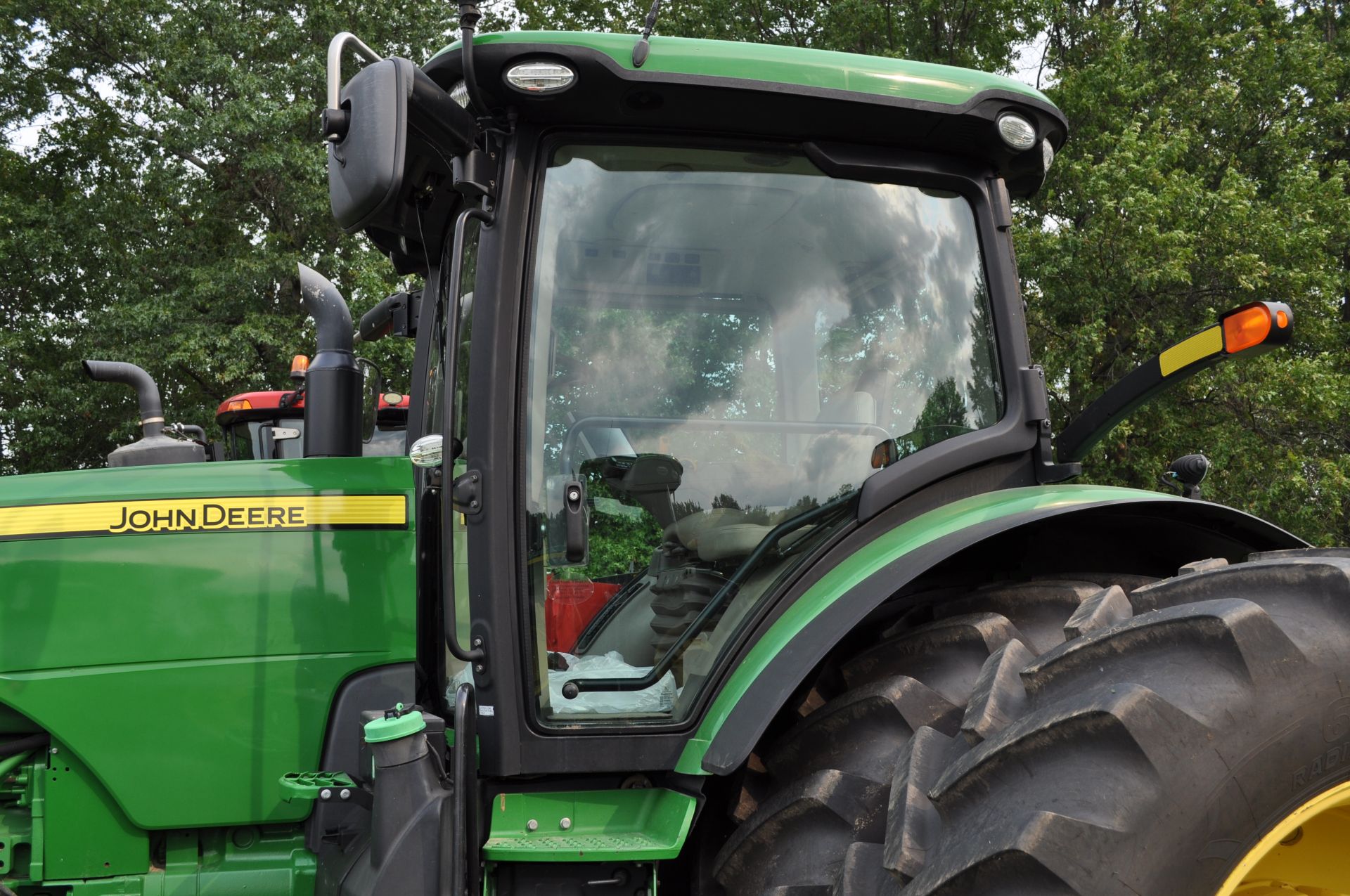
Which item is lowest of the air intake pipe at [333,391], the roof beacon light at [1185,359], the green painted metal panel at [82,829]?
the green painted metal panel at [82,829]

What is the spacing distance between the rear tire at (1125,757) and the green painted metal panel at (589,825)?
0.95 feet

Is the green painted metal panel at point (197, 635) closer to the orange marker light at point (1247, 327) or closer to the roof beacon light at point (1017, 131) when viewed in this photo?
the roof beacon light at point (1017, 131)

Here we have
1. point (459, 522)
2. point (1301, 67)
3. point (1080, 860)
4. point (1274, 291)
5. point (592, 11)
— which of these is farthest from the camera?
point (592, 11)

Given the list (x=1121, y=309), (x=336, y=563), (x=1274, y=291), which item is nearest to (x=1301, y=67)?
(x=1274, y=291)

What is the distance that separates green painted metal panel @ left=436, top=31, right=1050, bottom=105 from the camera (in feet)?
6.88

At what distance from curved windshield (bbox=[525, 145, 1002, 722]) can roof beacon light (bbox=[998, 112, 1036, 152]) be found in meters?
0.34

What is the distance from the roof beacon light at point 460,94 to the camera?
85.4 inches

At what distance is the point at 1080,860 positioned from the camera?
1.48m

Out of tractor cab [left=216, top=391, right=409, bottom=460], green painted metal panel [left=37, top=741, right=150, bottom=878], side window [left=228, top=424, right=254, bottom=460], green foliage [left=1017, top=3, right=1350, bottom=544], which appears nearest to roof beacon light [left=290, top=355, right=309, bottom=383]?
tractor cab [left=216, top=391, right=409, bottom=460]

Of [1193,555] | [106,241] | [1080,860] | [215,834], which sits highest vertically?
[106,241]

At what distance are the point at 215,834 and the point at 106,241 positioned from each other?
53.8ft

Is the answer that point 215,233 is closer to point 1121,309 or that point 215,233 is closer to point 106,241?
point 106,241

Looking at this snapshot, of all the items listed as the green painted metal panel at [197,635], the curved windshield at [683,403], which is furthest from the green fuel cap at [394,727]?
the green painted metal panel at [197,635]

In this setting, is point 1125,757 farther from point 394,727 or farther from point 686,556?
point 394,727
